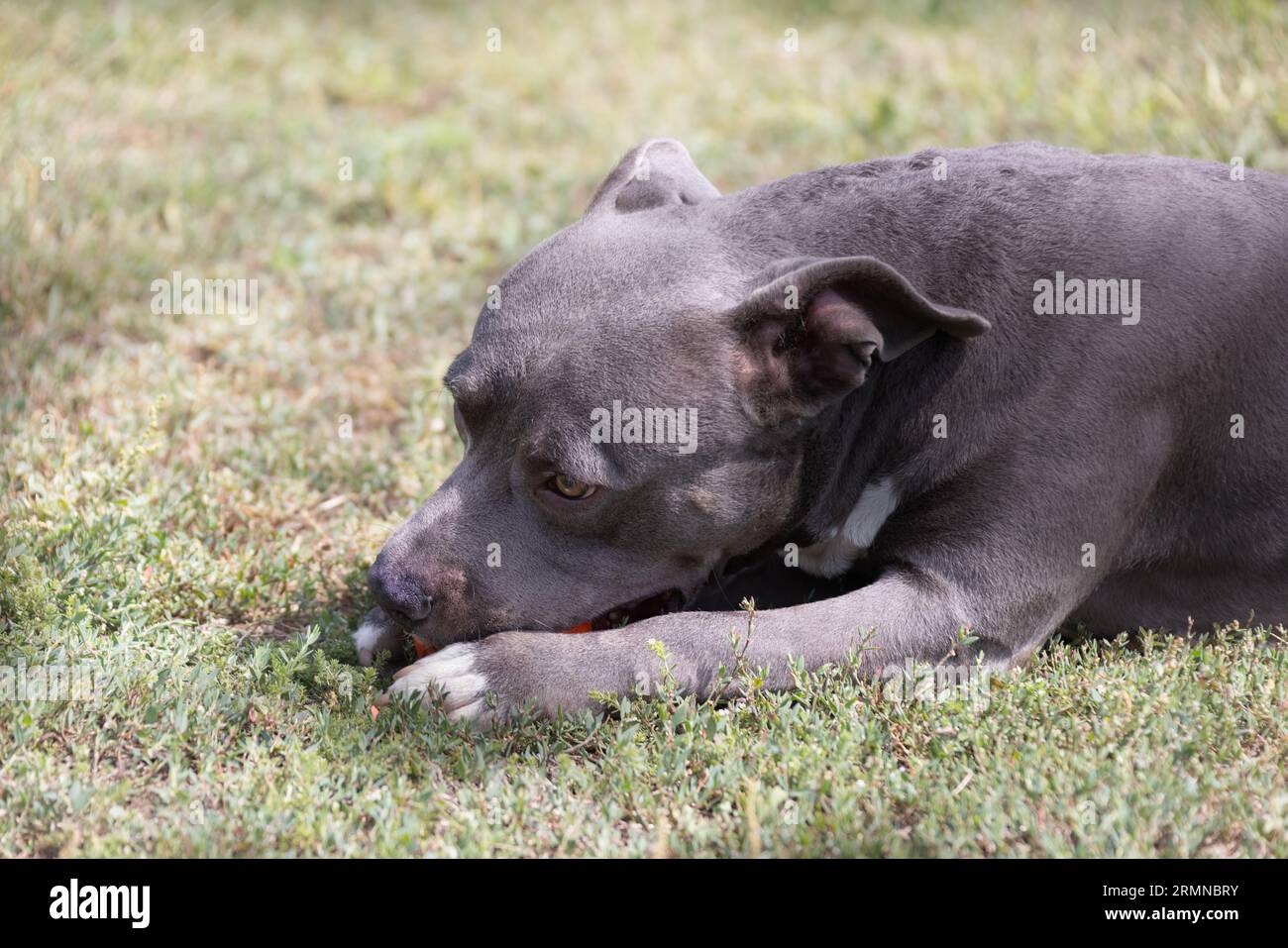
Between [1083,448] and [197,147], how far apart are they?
21.1 ft

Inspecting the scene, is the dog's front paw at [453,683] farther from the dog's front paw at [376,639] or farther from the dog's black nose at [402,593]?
the dog's front paw at [376,639]

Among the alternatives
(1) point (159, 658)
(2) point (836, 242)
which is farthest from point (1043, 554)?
(1) point (159, 658)

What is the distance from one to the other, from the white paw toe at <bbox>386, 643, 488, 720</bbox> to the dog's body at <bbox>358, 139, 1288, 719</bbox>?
0.01 m

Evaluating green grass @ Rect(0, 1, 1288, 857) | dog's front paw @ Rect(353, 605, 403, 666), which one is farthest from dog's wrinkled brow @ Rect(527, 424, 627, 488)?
dog's front paw @ Rect(353, 605, 403, 666)

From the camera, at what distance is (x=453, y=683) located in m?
4.03

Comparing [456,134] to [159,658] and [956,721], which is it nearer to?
[159,658]

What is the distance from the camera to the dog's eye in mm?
4164

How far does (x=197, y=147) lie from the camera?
8734mm

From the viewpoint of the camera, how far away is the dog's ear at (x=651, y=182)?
4832 mm

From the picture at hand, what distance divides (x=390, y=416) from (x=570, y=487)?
2.37 meters

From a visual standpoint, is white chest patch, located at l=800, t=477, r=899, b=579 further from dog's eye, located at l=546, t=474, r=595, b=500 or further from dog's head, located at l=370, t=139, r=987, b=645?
dog's eye, located at l=546, t=474, r=595, b=500

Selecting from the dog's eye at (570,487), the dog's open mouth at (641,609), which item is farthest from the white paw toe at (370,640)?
the dog's eye at (570,487)

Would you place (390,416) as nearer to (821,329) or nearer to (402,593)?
(402,593)

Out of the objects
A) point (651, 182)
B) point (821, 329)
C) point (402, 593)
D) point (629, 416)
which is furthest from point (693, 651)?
point (651, 182)
